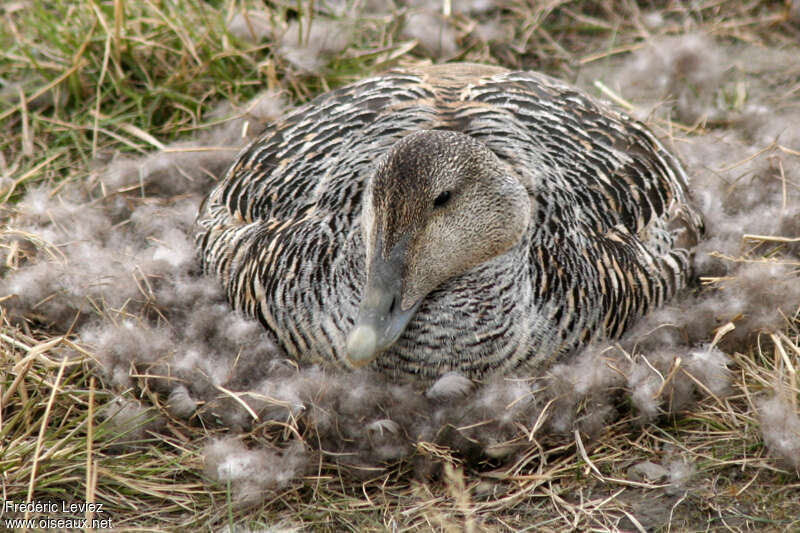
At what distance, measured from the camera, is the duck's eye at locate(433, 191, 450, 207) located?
101 inches

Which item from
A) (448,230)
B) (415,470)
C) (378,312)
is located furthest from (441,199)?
(415,470)

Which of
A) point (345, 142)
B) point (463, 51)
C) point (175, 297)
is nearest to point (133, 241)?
point (175, 297)

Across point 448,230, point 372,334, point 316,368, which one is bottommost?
point 316,368

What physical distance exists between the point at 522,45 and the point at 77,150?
2217 mm

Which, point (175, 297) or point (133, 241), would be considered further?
point (133, 241)

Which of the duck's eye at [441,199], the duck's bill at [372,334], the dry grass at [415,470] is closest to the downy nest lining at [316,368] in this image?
the dry grass at [415,470]

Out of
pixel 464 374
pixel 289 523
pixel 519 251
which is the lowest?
pixel 289 523

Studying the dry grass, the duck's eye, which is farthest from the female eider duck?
the dry grass

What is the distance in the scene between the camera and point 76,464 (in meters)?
2.62

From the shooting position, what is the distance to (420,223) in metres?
2.54

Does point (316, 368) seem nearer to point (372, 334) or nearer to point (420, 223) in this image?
point (372, 334)

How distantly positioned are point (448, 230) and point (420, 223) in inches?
4.5

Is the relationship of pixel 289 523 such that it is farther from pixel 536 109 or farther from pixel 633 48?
pixel 633 48

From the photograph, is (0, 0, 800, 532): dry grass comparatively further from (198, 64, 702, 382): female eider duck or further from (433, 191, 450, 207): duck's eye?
(433, 191, 450, 207): duck's eye
